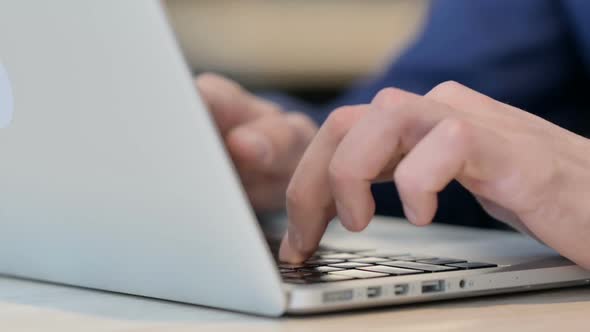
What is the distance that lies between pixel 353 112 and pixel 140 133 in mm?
181

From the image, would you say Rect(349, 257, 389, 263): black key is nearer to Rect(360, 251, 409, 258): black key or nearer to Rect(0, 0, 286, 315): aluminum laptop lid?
Rect(360, 251, 409, 258): black key

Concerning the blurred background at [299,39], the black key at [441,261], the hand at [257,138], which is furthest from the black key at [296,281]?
the blurred background at [299,39]

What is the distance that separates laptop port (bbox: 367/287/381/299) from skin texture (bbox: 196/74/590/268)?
0.15 ft

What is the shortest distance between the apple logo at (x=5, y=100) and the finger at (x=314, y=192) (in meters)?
0.18

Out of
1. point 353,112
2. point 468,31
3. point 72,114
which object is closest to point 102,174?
point 72,114

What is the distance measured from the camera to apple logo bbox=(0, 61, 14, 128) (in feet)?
1.61

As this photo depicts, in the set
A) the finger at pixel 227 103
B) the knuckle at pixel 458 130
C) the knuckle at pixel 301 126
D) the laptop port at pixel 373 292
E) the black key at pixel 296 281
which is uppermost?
the knuckle at pixel 458 130

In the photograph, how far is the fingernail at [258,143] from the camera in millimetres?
942

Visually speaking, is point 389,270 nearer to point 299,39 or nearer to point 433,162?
point 433,162

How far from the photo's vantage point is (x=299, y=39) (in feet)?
9.61

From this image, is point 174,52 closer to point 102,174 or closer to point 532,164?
point 102,174

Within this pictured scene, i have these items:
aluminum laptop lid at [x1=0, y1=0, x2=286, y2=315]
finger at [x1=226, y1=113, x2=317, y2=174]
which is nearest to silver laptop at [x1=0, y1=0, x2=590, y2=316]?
aluminum laptop lid at [x1=0, y1=0, x2=286, y2=315]

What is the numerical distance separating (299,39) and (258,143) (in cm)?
201

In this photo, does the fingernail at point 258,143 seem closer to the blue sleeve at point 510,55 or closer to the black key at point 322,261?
the blue sleeve at point 510,55
